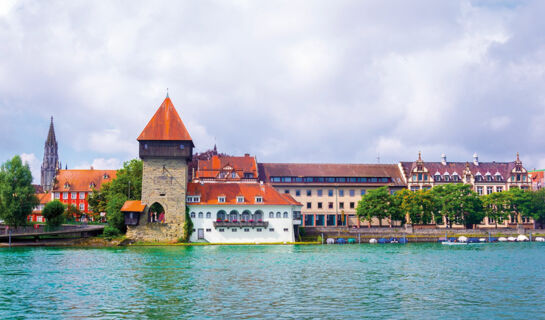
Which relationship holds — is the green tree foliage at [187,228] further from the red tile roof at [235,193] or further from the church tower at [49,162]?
the church tower at [49,162]

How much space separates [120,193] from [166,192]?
10.5 m

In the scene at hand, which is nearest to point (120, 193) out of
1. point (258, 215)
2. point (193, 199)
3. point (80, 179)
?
point (193, 199)

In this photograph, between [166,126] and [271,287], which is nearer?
[271,287]

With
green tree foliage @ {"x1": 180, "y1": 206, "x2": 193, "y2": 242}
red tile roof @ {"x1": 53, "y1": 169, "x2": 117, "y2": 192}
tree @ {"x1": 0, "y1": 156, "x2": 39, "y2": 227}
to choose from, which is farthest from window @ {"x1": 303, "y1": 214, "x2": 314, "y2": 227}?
red tile roof @ {"x1": 53, "y1": 169, "x2": 117, "y2": 192}

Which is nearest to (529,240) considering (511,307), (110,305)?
(511,307)

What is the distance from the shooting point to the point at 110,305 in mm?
26562

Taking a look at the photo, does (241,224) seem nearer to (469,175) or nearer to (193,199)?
(193,199)

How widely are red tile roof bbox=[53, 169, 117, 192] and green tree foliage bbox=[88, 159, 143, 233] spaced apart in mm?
31164

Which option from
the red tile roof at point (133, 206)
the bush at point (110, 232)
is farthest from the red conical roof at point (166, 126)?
the bush at point (110, 232)

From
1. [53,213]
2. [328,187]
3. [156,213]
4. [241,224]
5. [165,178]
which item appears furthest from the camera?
[328,187]

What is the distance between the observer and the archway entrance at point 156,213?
72.0 meters

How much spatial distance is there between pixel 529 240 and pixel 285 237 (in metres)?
40.4

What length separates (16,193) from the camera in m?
Answer: 71.2

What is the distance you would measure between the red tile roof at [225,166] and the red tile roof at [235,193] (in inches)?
664
